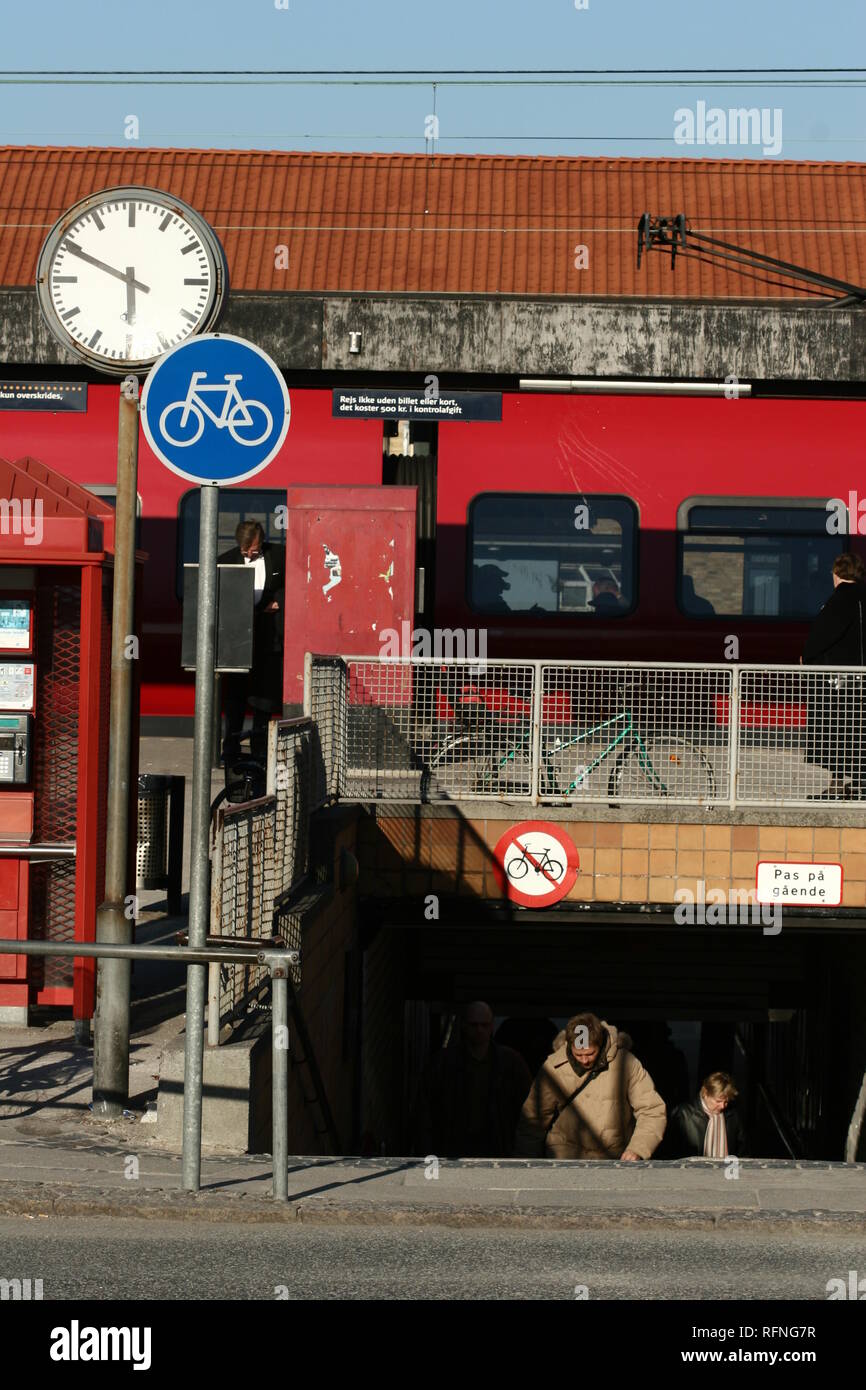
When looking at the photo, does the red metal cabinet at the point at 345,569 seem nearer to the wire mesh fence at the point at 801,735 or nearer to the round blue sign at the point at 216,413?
the wire mesh fence at the point at 801,735

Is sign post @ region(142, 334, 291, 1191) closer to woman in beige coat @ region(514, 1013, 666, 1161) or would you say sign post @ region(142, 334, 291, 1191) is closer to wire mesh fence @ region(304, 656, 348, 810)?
woman in beige coat @ region(514, 1013, 666, 1161)

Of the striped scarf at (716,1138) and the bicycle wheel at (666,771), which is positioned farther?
the bicycle wheel at (666,771)

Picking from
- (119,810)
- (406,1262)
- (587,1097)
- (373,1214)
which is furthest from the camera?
(587,1097)

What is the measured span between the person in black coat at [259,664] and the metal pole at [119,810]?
12.7ft

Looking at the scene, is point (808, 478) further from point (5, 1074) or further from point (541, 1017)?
point (5, 1074)

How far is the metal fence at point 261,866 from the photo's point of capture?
23.4ft

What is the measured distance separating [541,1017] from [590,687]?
6.45 m

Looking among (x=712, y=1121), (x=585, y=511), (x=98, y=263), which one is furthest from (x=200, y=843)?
(x=585, y=511)

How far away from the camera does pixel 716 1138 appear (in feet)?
31.5

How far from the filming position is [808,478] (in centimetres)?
1398

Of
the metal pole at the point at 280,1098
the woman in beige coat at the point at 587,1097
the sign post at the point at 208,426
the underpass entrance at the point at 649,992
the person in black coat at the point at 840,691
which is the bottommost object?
the underpass entrance at the point at 649,992

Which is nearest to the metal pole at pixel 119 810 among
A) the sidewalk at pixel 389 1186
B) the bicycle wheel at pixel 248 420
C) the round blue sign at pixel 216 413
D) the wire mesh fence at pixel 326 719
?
the sidewalk at pixel 389 1186

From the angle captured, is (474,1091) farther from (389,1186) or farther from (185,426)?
(185,426)

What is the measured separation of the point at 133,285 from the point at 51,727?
2.74 metres
